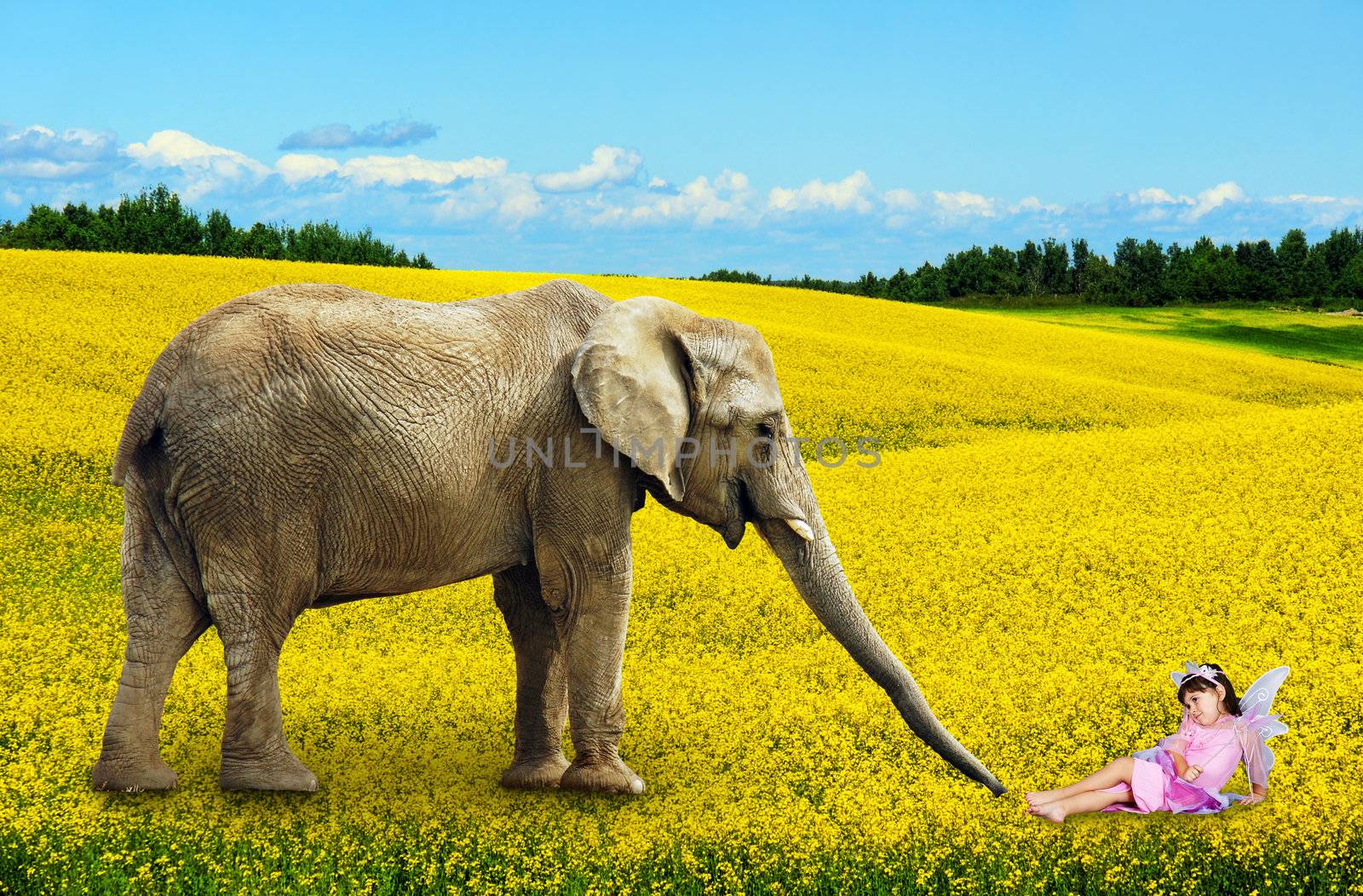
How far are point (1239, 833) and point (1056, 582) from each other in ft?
16.3

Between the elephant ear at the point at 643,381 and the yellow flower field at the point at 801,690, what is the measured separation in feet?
7.61

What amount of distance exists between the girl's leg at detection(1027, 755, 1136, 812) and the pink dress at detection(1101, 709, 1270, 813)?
0.10 feet

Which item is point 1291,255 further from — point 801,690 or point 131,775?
point 131,775

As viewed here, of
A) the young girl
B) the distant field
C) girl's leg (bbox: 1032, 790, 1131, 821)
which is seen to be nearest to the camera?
the young girl

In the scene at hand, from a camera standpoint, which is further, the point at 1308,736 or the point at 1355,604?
the point at 1355,604

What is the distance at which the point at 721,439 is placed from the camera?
7.19 meters

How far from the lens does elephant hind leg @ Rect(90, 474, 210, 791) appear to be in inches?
280

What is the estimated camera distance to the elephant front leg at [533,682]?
25.5 feet

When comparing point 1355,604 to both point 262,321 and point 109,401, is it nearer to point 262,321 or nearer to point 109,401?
point 262,321

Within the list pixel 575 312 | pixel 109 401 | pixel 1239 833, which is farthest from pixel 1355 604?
pixel 109 401

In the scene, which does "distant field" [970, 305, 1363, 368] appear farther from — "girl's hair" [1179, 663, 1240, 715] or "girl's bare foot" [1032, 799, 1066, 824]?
"girl's bare foot" [1032, 799, 1066, 824]

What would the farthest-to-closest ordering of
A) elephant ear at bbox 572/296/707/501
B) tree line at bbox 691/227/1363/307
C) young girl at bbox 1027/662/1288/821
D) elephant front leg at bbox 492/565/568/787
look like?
tree line at bbox 691/227/1363/307 → elephant front leg at bbox 492/565/568/787 → young girl at bbox 1027/662/1288/821 → elephant ear at bbox 572/296/707/501

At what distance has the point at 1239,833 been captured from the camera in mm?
7141

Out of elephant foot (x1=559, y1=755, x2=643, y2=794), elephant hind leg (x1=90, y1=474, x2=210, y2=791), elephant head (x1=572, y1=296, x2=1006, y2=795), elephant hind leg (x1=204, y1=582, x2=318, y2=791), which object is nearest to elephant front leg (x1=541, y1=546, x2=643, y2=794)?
elephant foot (x1=559, y1=755, x2=643, y2=794)
